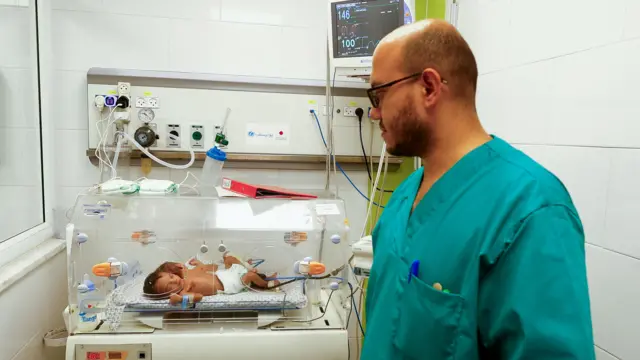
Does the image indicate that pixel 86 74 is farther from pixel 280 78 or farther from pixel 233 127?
pixel 280 78

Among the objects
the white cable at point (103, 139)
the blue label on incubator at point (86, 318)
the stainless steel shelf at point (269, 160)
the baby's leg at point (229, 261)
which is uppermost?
the white cable at point (103, 139)

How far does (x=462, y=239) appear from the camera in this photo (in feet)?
2.73

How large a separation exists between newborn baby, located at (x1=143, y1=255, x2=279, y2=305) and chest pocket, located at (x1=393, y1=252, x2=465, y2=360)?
0.71 m

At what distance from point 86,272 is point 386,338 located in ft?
3.47

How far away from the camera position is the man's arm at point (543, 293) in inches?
27.6

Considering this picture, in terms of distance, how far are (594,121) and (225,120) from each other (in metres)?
1.45

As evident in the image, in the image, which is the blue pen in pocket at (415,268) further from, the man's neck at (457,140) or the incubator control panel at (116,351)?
the incubator control panel at (116,351)

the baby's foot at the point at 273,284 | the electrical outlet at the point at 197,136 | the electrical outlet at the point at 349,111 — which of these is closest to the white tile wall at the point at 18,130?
the electrical outlet at the point at 197,136

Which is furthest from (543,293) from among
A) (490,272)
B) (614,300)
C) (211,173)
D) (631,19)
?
(211,173)

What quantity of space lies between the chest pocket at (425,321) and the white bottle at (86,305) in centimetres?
101

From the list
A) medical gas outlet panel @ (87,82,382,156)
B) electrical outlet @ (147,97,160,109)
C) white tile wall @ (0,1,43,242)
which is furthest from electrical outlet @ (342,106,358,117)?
white tile wall @ (0,1,43,242)

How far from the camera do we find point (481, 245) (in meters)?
0.80

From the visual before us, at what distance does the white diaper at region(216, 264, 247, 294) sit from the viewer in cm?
148

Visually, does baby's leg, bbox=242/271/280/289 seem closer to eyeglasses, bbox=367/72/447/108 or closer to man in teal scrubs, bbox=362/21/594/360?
man in teal scrubs, bbox=362/21/594/360
